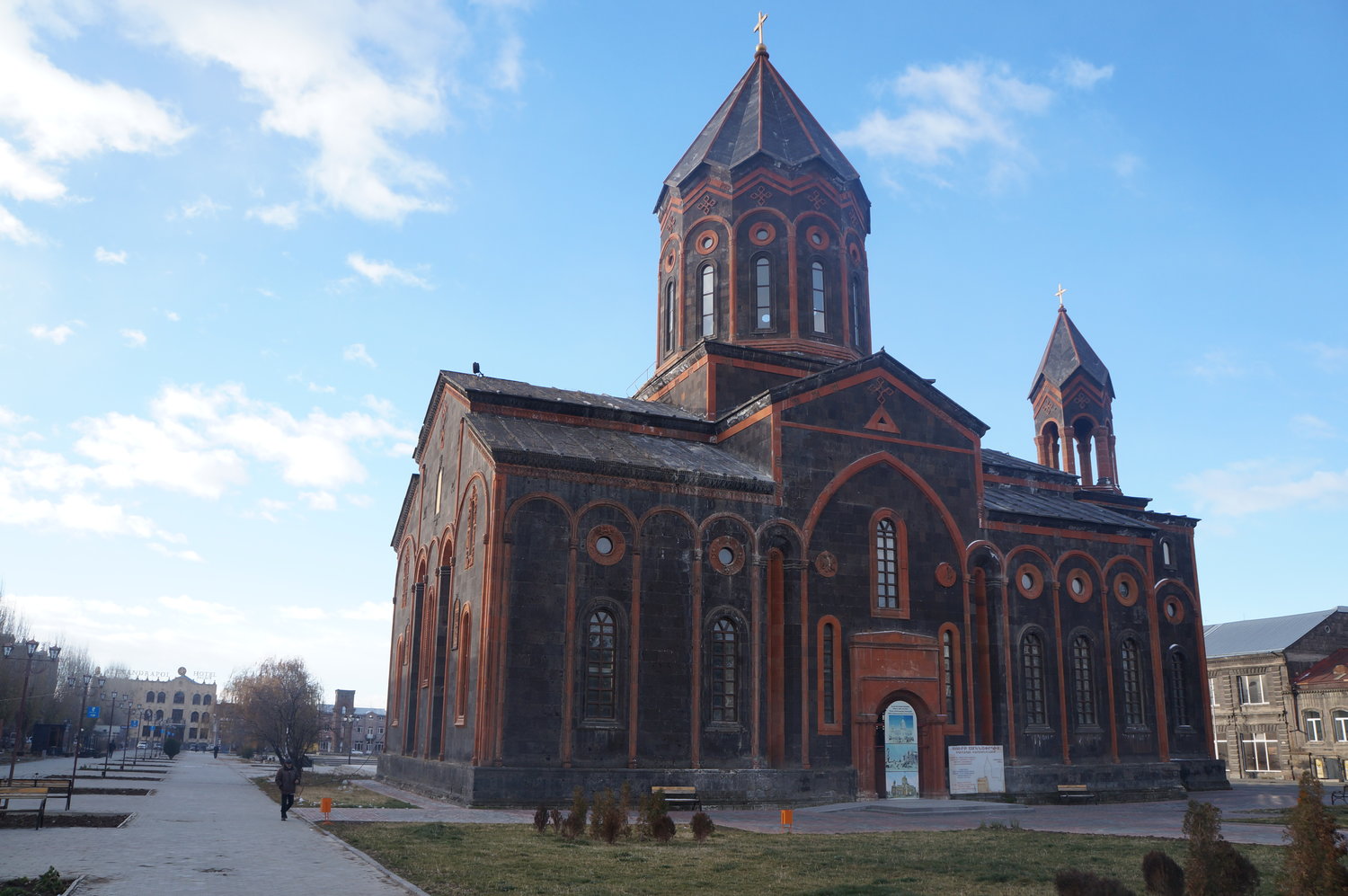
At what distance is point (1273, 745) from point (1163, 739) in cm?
2505

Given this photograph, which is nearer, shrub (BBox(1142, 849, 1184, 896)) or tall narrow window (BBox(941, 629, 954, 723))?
shrub (BBox(1142, 849, 1184, 896))

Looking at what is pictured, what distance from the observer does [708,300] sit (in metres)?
32.8

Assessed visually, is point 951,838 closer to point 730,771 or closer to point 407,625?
point 730,771

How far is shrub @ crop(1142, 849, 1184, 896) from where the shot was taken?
9.55m

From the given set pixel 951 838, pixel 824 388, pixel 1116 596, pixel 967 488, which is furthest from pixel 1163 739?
pixel 951 838

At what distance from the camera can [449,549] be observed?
28.5 m

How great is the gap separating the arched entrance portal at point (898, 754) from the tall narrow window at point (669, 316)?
558 inches

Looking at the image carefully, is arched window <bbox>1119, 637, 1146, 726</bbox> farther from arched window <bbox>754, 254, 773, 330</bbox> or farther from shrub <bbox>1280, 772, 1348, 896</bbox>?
shrub <bbox>1280, 772, 1348, 896</bbox>

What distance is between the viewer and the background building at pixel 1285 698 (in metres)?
47.7

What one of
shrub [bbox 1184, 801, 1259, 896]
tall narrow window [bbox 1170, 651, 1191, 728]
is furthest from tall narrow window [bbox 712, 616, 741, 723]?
tall narrow window [bbox 1170, 651, 1191, 728]

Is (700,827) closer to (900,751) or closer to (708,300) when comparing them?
(900,751)

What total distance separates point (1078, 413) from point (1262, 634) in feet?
82.4

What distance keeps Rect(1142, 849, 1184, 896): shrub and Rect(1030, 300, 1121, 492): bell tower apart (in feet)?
107

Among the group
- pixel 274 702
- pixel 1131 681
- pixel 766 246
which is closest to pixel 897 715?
pixel 1131 681
